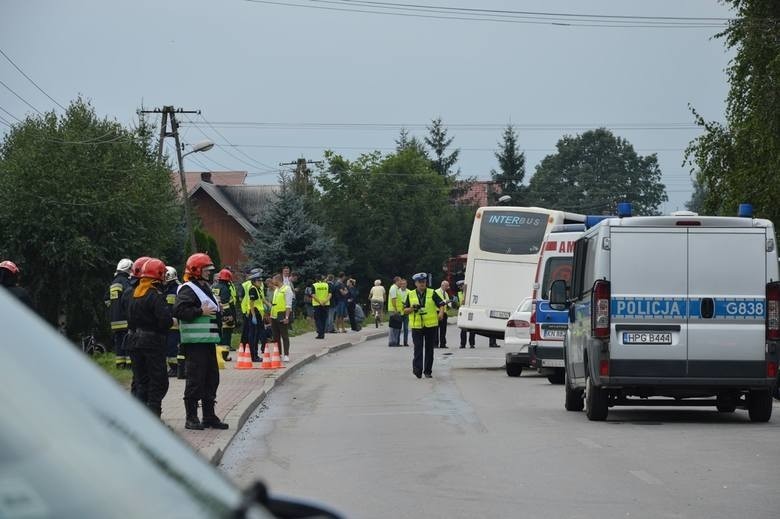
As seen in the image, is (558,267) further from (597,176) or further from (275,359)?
(597,176)

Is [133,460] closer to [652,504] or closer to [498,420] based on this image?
[652,504]

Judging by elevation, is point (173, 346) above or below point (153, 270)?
below

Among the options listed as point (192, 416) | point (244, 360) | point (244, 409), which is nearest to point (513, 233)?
point (244, 360)

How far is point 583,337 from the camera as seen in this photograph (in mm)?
17312

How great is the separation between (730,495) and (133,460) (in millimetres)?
8951

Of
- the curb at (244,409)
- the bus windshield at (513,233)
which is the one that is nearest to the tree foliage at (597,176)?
the bus windshield at (513,233)

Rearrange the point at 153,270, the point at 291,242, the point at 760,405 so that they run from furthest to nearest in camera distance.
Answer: the point at 291,242 < the point at 760,405 < the point at 153,270

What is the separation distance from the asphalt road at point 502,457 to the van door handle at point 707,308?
1.20 meters

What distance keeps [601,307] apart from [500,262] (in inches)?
725

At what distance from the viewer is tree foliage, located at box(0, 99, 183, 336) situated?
5597cm

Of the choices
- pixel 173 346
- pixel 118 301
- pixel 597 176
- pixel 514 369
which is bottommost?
pixel 514 369

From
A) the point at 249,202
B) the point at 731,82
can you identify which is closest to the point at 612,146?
the point at 249,202

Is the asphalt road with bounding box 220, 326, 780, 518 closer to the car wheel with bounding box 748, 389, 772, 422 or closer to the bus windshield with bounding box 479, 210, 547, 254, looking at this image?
the car wheel with bounding box 748, 389, 772, 422

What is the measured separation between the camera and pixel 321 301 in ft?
137
